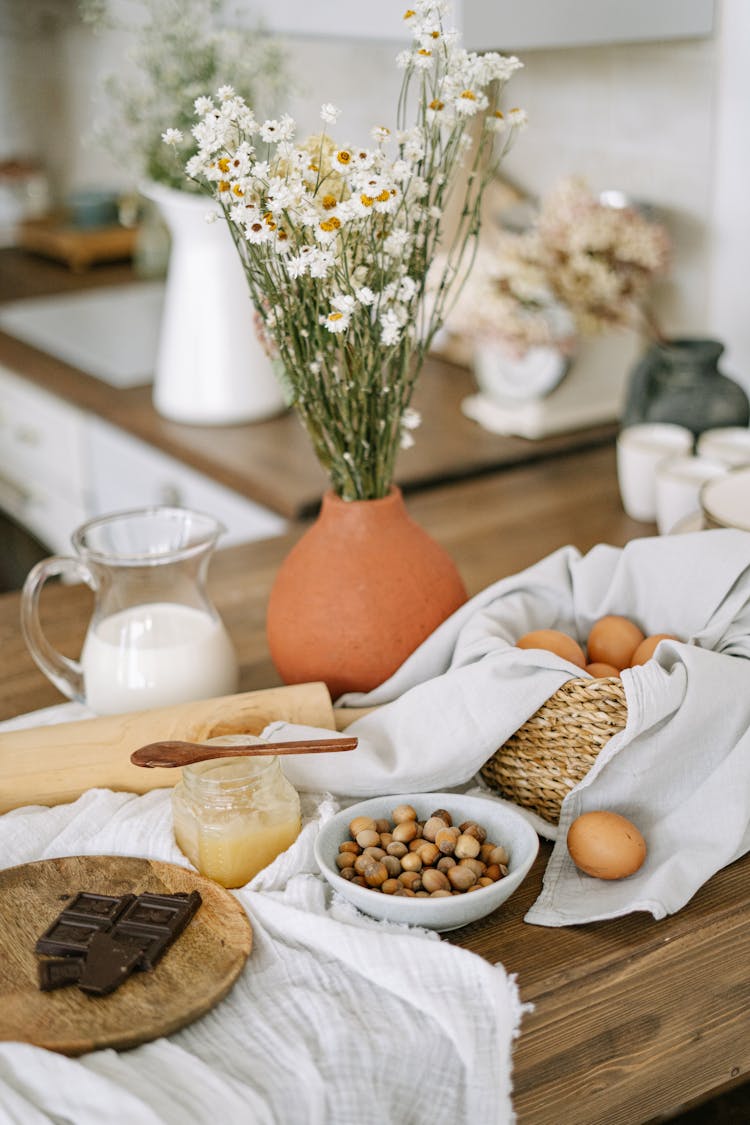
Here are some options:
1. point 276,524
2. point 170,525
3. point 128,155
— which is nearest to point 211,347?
point 276,524

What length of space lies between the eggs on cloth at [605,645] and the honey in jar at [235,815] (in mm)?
254

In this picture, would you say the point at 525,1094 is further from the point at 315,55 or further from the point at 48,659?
the point at 315,55

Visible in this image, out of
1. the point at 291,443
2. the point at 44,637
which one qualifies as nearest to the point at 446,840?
the point at 44,637

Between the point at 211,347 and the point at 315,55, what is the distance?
0.95 metres

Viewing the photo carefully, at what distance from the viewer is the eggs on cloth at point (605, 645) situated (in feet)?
3.44

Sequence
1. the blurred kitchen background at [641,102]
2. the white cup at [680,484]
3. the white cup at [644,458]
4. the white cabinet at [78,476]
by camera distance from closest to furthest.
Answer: the white cup at [680,484] < the white cup at [644,458] < the blurred kitchen background at [641,102] < the white cabinet at [78,476]

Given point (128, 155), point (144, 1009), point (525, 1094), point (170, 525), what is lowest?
point (525, 1094)

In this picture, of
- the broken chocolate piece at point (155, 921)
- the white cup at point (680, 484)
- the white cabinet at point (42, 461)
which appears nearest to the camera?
the broken chocolate piece at point (155, 921)

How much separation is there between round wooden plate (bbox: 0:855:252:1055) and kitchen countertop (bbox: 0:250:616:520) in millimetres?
813

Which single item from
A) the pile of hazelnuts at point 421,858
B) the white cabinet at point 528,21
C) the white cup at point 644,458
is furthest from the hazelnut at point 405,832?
the white cabinet at point 528,21

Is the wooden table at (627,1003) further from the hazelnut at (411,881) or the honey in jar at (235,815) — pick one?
the honey in jar at (235,815)

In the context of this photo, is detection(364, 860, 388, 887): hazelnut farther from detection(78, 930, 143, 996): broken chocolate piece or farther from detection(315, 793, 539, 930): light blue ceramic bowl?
detection(78, 930, 143, 996): broken chocolate piece

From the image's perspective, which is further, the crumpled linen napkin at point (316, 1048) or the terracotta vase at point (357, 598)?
the terracotta vase at point (357, 598)

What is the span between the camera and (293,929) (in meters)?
0.86
